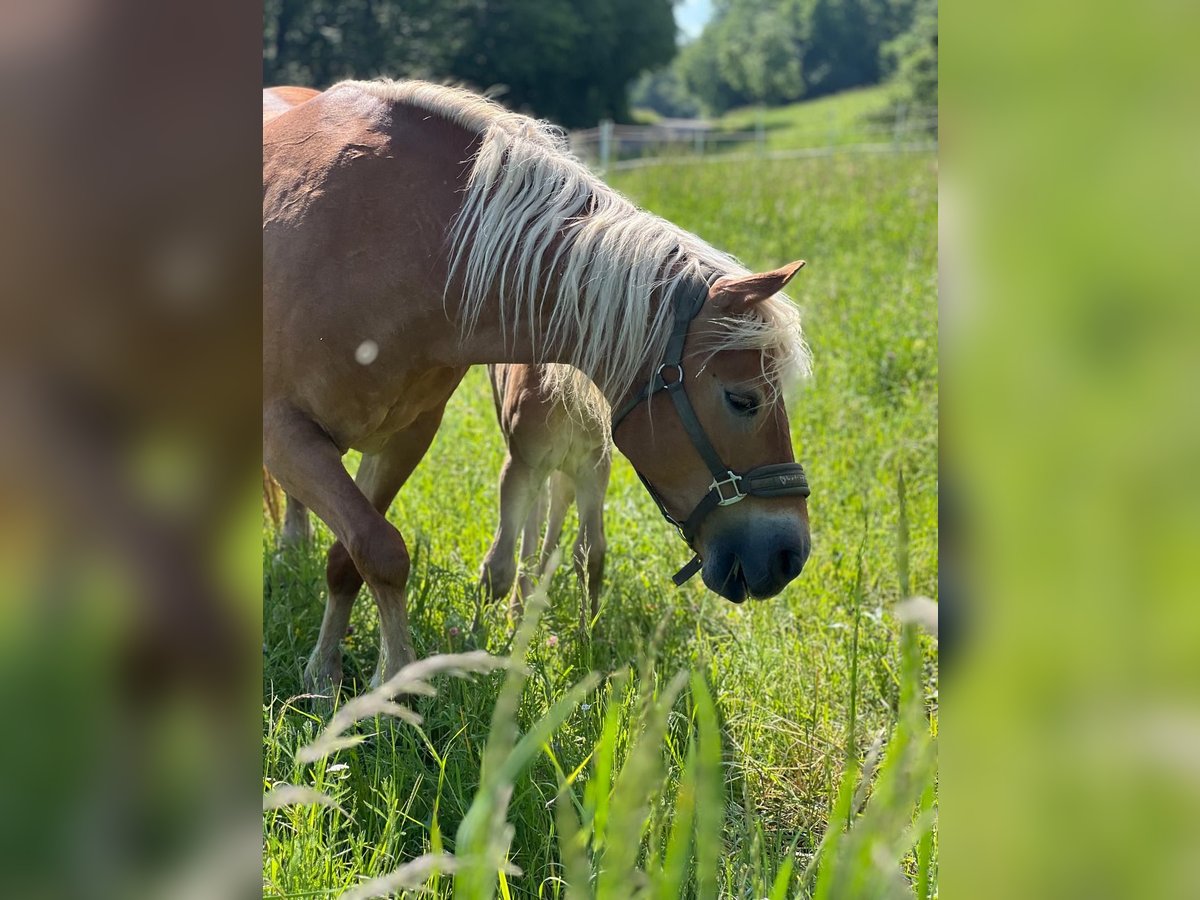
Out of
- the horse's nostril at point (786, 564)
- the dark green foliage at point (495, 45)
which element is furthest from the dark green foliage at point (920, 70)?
the horse's nostril at point (786, 564)

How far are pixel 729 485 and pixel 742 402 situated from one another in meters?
0.21

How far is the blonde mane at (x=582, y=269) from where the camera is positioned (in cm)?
250

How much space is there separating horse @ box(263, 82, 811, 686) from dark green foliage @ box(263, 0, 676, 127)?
29253 millimetres

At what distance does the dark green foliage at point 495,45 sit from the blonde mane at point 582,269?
29.4 m

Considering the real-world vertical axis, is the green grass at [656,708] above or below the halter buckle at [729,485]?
below

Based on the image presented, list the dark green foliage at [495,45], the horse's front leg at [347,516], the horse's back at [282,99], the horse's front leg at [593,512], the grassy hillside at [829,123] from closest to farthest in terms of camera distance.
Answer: the horse's front leg at [347,516], the horse's back at [282,99], the horse's front leg at [593,512], the grassy hillside at [829,123], the dark green foliage at [495,45]

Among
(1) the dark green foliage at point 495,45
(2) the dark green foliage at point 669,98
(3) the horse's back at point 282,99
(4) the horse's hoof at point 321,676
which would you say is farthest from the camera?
(2) the dark green foliage at point 669,98

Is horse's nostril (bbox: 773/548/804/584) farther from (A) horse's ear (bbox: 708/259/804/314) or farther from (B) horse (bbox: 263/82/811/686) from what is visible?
(A) horse's ear (bbox: 708/259/804/314)

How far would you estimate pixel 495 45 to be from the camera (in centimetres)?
3603

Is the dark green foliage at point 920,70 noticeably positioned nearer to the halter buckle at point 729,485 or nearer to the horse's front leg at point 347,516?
the halter buckle at point 729,485
